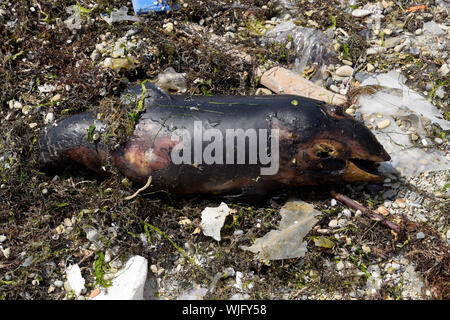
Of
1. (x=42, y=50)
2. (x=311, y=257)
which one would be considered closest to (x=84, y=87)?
(x=42, y=50)

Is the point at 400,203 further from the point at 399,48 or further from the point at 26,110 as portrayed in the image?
the point at 26,110

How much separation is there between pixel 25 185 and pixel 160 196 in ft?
3.65

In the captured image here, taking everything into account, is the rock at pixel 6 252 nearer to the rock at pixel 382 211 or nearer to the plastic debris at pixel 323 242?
the plastic debris at pixel 323 242

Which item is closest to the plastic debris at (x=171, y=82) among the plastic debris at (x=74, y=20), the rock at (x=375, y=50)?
the plastic debris at (x=74, y=20)

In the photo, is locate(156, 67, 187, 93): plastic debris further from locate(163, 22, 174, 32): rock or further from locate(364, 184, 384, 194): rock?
locate(364, 184, 384, 194): rock

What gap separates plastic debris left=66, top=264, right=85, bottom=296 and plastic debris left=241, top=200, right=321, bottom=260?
1.20 meters

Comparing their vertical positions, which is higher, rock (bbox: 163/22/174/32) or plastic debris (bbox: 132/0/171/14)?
plastic debris (bbox: 132/0/171/14)

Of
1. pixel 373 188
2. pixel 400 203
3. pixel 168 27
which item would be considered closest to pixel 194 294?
pixel 373 188

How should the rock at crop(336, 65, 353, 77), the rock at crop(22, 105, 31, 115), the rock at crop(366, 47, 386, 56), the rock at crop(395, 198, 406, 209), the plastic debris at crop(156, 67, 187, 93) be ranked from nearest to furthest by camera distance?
the rock at crop(395, 198, 406, 209) → the rock at crop(22, 105, 31, 115) → the plastic debris at crop(156, 67, 187, 93) → the rock at crop(336, 65, 353, 77) → the rock at crop(366, 47, 386, 56)

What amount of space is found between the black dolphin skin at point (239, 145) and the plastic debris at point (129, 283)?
0.61 m

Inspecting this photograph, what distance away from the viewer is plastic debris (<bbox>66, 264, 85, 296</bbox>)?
146 inches

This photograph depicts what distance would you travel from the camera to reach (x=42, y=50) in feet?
15.9

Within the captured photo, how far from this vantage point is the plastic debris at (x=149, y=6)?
16.3ft

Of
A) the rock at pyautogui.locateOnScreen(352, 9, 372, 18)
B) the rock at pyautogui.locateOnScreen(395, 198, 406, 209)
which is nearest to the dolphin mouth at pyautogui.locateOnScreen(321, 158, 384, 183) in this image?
the rock at pyautogui.locateOnScreen(395, 198, 406, 209)
